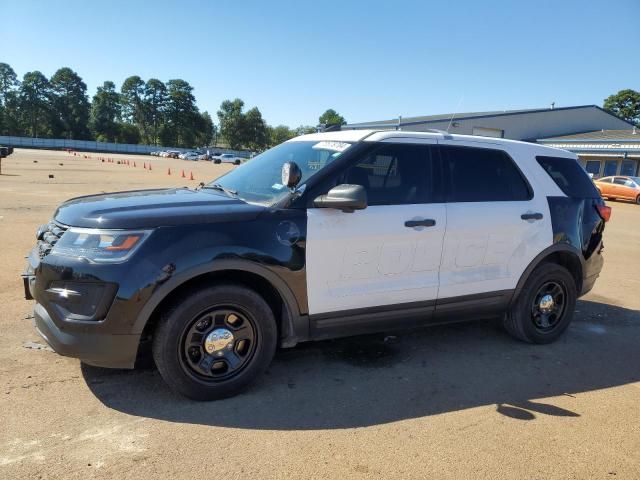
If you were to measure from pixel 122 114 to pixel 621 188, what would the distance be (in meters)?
123

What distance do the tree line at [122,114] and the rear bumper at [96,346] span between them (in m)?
108

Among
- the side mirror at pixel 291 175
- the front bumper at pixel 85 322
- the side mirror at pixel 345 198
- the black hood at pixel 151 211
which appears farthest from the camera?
the side mirror at pixel 291 175

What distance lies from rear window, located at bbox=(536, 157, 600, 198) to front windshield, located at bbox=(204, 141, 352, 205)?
2.23 metres

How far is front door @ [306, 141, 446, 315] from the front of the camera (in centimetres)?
347

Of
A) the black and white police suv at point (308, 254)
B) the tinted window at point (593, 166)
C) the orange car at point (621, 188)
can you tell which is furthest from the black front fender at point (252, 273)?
the tinted window at point (593, 166)

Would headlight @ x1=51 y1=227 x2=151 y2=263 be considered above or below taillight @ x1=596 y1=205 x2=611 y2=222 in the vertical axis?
below

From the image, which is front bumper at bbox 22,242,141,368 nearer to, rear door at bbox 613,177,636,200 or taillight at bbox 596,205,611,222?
taillight at bbox 596,205,611,222

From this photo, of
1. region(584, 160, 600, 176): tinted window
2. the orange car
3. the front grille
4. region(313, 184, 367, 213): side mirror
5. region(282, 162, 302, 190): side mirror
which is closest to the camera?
the front grille

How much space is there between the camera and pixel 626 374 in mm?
4199

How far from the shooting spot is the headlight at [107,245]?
2967 millimetres

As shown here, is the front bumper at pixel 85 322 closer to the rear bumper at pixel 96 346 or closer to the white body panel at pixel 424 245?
the rear bumper at pixel 96 346

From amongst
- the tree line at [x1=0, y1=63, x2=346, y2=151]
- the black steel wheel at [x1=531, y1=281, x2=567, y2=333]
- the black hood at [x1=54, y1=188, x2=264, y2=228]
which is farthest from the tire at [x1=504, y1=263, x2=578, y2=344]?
the tree line at [x1=0, y1=63, x2=346, y2=151]

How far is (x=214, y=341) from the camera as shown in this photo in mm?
3258

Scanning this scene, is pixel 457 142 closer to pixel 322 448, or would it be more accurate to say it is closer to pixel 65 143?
pixel 322 448
